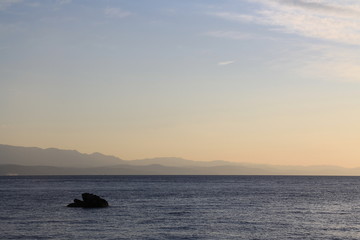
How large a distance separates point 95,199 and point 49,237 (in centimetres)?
3420

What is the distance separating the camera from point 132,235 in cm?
5325

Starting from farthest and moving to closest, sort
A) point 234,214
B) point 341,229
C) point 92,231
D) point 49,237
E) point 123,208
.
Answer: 1. point 123,208
2. point 234,214
3. point 341,229
4. point 92,231
5. point 49,237

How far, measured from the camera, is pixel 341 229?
60000 millimetres

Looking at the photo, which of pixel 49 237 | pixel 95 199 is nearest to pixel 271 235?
pixel 49 237

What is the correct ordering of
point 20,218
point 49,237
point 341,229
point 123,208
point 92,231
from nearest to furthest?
point 49,237, point 92,231, point 341,229, point 20,218, point 123,208

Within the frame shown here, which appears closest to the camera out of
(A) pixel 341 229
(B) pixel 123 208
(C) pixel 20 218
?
(A) pixel 341 229

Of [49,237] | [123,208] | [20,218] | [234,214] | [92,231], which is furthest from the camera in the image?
[123,208]

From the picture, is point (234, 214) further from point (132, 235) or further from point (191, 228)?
point (132, 235)

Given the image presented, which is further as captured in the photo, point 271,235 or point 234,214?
point 234,214

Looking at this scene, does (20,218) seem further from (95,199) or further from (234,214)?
(234,214)

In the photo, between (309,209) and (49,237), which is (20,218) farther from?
(309,209)

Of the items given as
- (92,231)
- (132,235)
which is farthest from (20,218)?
(132,235)

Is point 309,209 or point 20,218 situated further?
point 309,209

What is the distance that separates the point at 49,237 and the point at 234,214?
1225 inches
